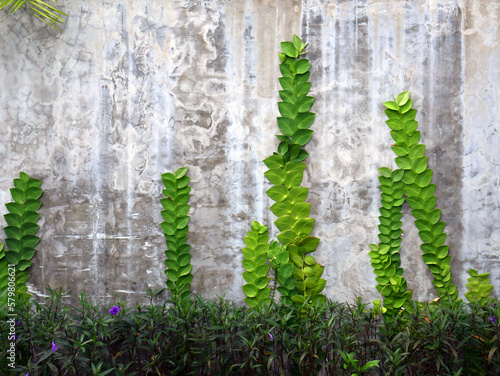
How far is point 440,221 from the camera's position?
9.47 ft

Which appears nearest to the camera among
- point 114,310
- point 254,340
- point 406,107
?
point 254,340

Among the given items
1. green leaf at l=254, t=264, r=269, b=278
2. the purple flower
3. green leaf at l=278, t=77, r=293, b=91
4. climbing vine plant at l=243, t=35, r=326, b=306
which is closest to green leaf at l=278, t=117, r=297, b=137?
climbing vine plant at l=243, t=35, r=326, b=306

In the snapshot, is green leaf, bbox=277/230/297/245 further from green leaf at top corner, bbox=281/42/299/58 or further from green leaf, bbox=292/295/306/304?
green leaf at top corner, bbox=281/42/299/58

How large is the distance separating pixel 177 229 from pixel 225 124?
2.65ft

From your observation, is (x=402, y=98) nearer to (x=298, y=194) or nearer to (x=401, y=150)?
(x=401, y=150)

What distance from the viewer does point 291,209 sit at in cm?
293

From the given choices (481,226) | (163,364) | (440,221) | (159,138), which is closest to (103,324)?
(163,364)

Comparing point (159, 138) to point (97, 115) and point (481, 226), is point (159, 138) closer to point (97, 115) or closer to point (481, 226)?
point (97, 115)

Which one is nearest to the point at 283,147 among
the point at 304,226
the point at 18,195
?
the point at 304,226

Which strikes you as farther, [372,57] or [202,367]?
[372,57]

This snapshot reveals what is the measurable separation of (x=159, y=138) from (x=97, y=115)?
1.54 feet

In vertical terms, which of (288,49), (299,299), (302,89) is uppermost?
(288,49)

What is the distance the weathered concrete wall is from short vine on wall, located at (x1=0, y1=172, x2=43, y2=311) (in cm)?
7

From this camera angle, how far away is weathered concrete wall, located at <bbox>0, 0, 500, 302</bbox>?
2.87 metres
